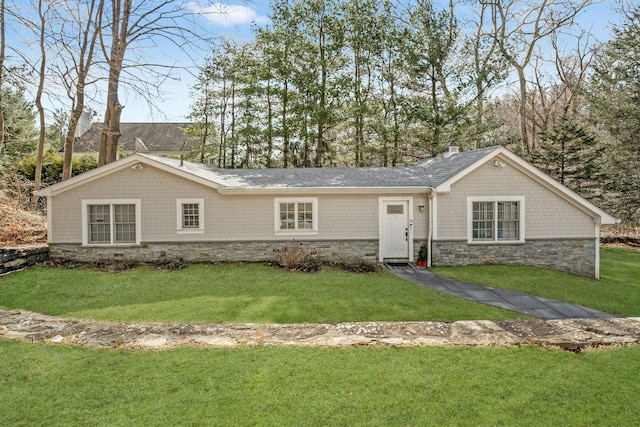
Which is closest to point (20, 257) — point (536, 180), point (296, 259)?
point (296, 259)

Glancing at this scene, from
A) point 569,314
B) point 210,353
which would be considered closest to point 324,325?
point 210,353

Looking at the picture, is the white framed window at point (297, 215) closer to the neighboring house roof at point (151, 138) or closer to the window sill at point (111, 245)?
the window sill at point (111, 245)

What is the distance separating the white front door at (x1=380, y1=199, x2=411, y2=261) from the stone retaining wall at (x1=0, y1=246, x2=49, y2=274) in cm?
1056

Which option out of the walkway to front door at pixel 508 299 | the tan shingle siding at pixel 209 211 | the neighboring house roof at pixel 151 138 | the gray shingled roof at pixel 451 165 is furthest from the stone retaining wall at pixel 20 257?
the neighboring house roof at pixel 151 138

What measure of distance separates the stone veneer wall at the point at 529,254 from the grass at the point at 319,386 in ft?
22.8

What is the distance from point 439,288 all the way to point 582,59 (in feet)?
81.2

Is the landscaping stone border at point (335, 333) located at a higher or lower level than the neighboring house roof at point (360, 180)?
lower

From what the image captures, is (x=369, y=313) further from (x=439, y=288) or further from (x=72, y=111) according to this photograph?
(x=72, y=111)

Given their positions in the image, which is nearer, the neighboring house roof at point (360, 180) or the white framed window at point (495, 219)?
the neighboring house roof at point (360, 180)

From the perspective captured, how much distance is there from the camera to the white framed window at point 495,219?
40.0 ft

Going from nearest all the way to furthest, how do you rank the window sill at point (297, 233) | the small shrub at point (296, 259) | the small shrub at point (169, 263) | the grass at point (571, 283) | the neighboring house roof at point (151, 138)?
the grass at point (571, 283) → the small shrub at point (296, 259) → the small shrub at point (169, 263) → the window sill at point (297, 233) → the neighboring house roof at point (151, 138)

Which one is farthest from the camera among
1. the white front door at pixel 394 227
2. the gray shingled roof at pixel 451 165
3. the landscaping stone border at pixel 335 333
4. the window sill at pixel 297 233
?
the white front door at pixel 394 227

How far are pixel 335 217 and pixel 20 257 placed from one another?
9266 millimetres

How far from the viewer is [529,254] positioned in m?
12.3
